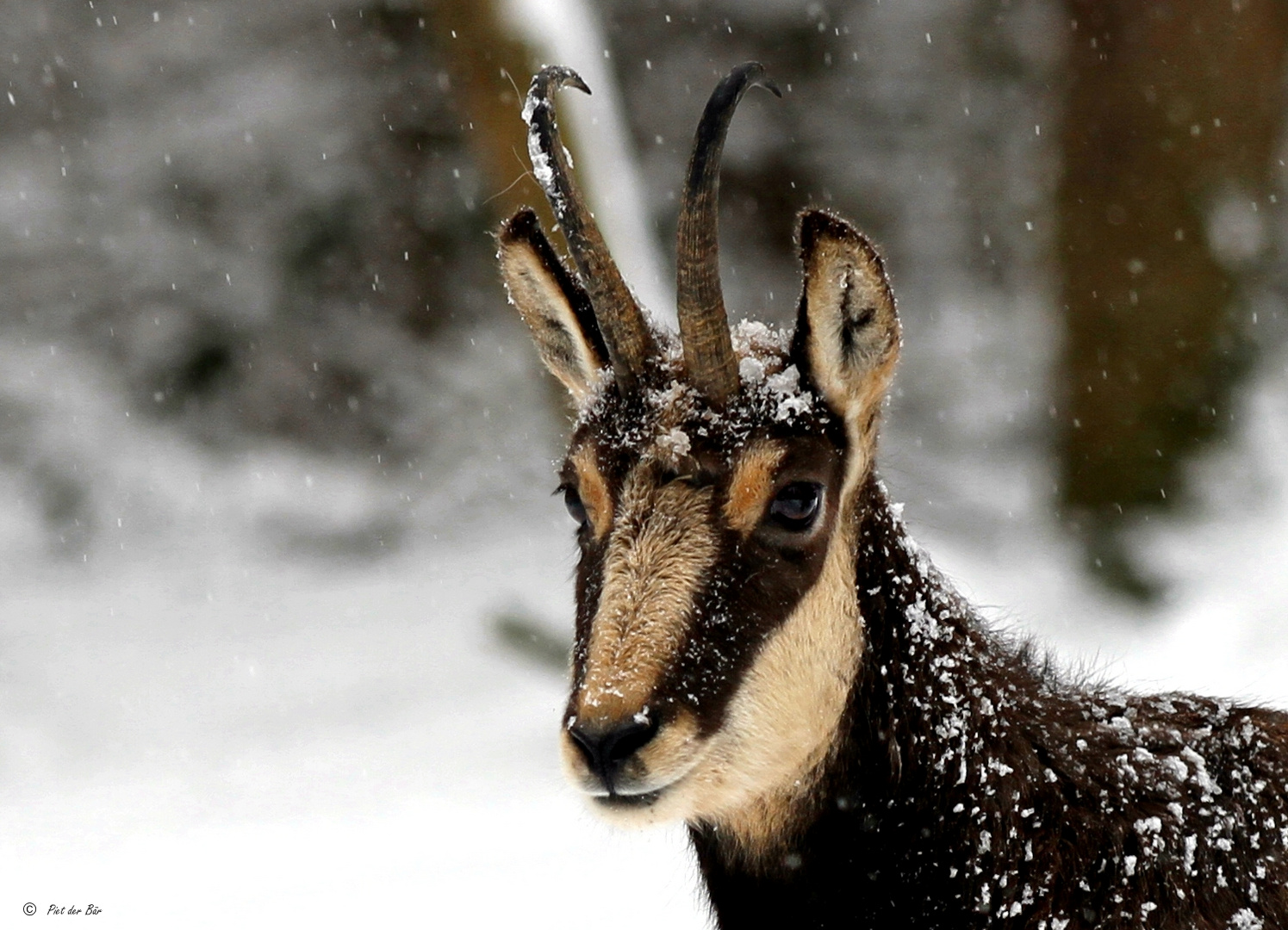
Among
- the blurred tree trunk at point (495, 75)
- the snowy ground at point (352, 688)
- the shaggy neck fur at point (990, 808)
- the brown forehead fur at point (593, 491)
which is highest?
the blurred tree trunk at point (495, 75)

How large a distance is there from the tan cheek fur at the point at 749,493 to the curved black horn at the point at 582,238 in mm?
446

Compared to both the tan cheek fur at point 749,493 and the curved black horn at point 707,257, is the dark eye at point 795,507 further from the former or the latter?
the curved black horn at point 707,257

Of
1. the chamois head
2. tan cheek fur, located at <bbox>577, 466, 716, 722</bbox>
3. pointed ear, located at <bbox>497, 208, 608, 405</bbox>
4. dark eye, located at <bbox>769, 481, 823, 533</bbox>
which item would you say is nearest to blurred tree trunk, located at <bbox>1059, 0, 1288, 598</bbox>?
pointed ear, located at <bbox>497, 208, 608, 405</bbox>

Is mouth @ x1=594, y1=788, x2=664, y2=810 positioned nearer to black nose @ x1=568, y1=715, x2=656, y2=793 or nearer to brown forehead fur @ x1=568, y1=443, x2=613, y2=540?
black nose @ x1=568, y1=715, x2=656, y2=793

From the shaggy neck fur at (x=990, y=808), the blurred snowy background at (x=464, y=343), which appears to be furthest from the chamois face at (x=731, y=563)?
the blurred snowy background at (x=464, y=343)

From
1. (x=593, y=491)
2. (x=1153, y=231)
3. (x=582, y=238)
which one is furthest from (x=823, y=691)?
(x=1153, y=231)

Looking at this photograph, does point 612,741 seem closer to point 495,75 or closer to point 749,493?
point 749,493

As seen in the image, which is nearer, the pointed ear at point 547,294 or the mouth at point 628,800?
the mouth at point 628,800

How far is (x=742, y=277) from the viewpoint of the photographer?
11555mm

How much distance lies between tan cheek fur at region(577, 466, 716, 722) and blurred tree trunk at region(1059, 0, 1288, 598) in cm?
656

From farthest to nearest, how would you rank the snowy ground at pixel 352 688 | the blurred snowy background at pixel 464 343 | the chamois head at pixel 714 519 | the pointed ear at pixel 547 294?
the blurred snowy background at pixel 464 343, the snowy ground at pixel 352 688, the pointed ear at pixel 547 294, the chamois head at pixel 714 519

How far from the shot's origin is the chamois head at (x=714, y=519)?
9.75ft

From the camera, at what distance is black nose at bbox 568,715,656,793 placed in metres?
2.86

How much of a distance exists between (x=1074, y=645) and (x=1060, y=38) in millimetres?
4711
